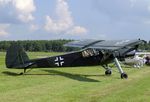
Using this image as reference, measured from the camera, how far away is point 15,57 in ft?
62.0

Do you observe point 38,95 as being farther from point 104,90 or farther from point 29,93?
point 104,90

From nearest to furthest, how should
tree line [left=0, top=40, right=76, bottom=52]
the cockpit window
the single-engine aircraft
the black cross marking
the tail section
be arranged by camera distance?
the tail section, the single-engine aircraft, the black cross marking, the cockpit window, tree line [left=0, top=40, right=76, bottom=52]

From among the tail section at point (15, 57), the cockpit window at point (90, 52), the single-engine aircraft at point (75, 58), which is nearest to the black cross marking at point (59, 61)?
the single-engine aircraft at point (75, 58)

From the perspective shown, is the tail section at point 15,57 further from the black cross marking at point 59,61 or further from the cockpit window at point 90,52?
the cockpit window at point 90,52

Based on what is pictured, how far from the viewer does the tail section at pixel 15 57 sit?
18828 mm

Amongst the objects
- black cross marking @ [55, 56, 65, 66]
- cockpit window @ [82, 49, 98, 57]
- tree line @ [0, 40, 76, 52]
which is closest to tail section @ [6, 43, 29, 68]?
black cross marking @ [55, 56, 65, 66]

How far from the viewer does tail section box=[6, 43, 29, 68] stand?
18828 millimetres

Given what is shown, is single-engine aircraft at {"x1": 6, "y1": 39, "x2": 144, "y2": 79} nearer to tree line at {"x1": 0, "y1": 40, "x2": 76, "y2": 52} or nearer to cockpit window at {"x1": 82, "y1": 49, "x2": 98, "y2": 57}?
cockpit window at {"x1": 82, "y1": 49, "x2": 98, "y2": 57}

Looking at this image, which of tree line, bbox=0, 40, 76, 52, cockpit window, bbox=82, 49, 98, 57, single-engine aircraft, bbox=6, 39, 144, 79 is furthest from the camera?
tree line, bbox=0, 40, 76, 52

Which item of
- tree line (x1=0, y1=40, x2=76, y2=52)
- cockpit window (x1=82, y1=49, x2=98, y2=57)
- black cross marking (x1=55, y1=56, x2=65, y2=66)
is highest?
tree line (x1=0, y1=40, x2=76, y2=52)

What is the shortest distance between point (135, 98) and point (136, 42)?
22.5 feet

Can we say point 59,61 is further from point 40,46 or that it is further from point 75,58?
point 40,46

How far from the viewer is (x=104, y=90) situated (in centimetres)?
1339

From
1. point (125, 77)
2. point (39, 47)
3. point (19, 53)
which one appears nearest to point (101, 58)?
point (125, 77)
